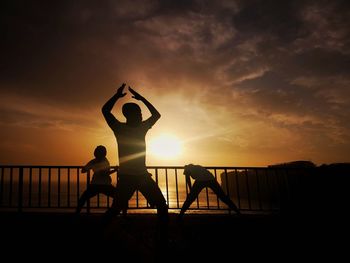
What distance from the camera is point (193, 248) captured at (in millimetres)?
4008

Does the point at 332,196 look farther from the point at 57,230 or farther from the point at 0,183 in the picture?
the point at 0,183

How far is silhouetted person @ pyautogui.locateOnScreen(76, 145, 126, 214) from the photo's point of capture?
5582 millimetres

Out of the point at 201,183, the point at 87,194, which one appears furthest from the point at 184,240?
the point at 87,194

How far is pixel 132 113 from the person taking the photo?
11.2 ft

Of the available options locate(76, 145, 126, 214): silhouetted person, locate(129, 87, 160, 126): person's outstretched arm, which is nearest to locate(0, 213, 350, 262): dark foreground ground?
locate(76, 145, 126, 214): silhouetted person

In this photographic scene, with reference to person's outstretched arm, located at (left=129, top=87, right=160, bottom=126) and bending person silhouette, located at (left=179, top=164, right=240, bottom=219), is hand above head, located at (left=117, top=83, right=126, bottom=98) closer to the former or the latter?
person's outstretched arm, located at (left=129, top=87, right=160, bottom=126)

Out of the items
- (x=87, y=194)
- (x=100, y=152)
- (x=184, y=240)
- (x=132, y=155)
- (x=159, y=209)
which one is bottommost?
(x=184, y=240)

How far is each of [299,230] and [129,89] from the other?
4.45 m

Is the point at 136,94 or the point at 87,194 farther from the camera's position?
the point at 87,194

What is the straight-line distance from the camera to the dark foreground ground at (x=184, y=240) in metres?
3.17

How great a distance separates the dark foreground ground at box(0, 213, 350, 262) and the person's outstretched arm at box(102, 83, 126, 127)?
1.33 meters

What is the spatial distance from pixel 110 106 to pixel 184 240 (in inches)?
114

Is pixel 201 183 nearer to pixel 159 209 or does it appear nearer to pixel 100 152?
pixel 100 152

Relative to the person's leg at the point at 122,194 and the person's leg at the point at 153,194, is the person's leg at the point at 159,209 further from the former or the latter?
the person's leg at the point at 122,194
